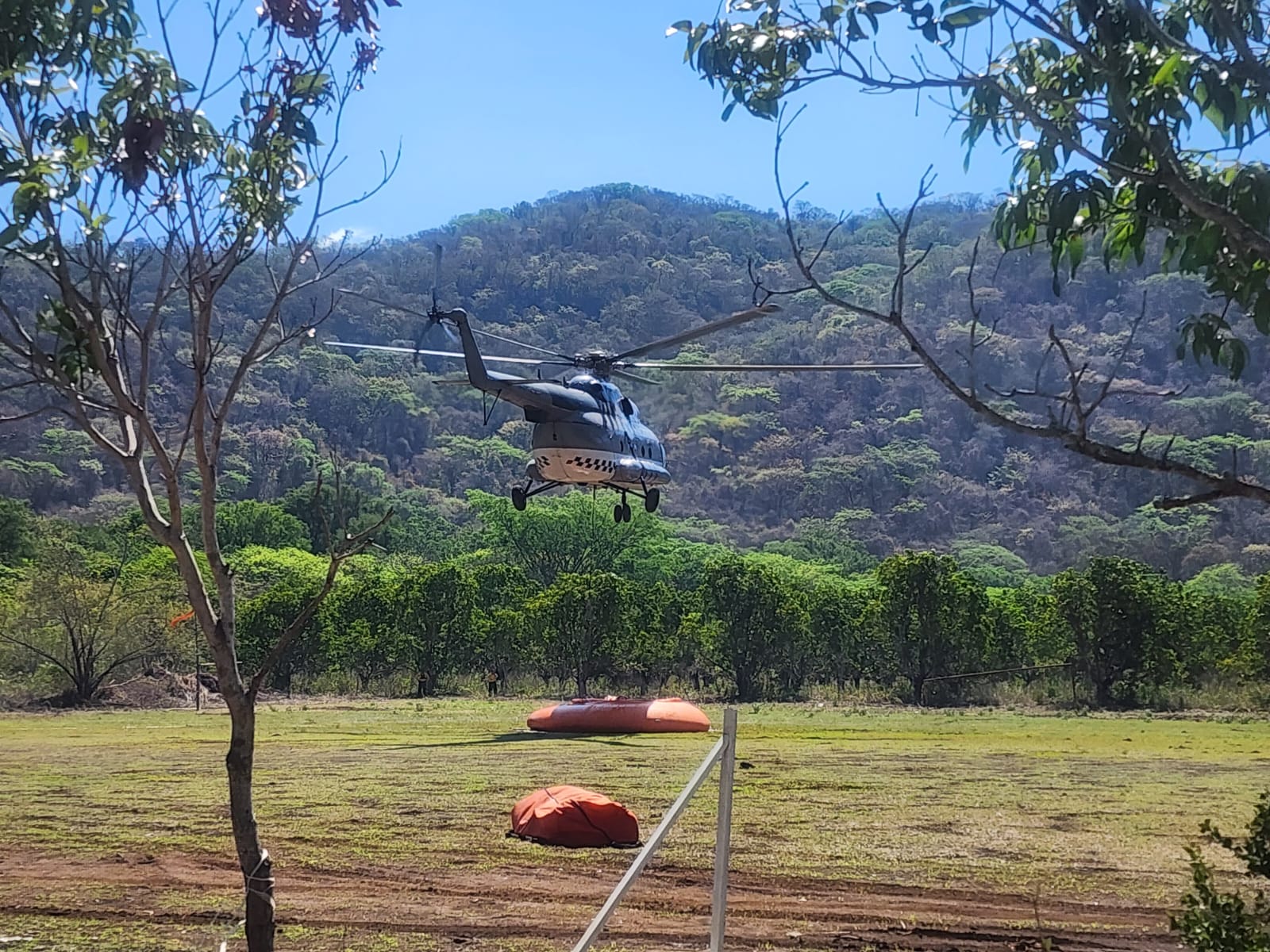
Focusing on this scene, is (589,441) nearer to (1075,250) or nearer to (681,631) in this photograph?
(1075,250)

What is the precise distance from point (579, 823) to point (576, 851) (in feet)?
1.16

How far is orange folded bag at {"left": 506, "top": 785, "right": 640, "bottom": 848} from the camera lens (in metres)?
9.72

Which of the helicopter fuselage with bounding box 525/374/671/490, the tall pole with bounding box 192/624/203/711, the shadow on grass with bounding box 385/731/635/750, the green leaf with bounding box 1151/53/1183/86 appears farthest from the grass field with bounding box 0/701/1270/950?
the tall pole with bounding box 192/624/203/711

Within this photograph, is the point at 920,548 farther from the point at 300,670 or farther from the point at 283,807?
the point at 283,807

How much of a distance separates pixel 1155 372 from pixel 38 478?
91.0 metres

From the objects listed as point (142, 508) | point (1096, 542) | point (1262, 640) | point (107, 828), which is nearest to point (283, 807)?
point (107, 828)

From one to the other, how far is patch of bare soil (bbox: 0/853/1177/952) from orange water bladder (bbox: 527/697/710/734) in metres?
11.6

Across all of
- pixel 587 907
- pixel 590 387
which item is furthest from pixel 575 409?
pixel 587 907

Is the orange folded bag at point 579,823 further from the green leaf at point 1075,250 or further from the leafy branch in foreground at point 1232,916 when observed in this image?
the green leaf at point 1075,250

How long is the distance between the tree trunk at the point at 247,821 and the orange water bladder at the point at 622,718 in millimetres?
15311

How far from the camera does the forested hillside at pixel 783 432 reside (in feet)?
289

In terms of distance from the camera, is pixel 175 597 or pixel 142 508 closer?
pixel 142 508

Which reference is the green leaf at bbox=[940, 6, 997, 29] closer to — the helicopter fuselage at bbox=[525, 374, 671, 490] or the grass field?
the grass field

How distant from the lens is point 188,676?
34125 millimetres
